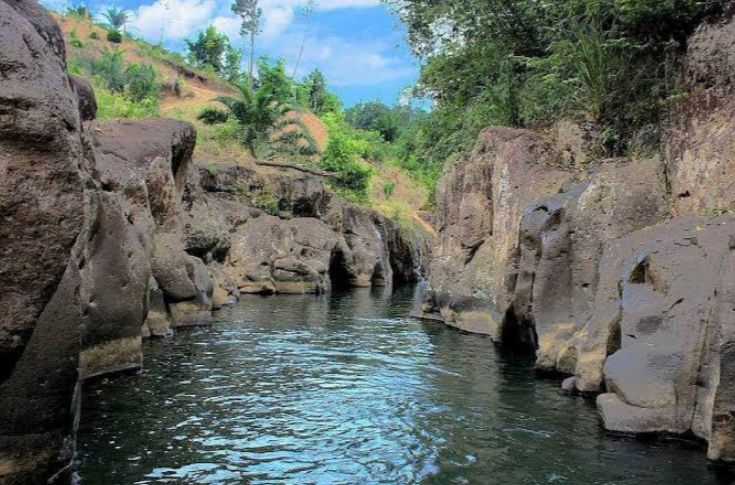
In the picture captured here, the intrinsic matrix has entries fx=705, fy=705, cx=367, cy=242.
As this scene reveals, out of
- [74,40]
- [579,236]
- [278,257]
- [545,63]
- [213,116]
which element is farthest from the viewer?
[74,40]

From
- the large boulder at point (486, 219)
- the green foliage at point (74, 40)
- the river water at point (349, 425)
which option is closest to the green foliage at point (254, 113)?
the large boulder at point (486, 219)

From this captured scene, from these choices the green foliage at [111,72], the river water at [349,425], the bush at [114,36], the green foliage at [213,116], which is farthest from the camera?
the bush at [114,36]

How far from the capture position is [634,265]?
9211mm

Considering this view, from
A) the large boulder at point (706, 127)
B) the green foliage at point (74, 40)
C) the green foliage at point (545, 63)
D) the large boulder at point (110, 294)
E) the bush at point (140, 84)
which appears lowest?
the large boulder at point (110, 294)

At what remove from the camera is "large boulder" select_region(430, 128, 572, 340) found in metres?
15.6

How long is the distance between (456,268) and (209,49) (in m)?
56.0

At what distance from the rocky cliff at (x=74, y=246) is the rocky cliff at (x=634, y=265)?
587cm

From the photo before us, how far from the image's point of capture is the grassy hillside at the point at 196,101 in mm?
41688

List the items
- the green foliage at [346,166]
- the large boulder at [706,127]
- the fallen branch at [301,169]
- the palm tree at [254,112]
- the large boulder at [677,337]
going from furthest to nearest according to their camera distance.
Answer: the green foliage at [346,166] → the palm tree at [254,112] → the fallen branch at [301,169] → the large boulder at [706,127] → the large boulder at [677,337]

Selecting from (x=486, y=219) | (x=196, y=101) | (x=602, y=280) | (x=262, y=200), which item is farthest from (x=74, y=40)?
(x=602, y=280)

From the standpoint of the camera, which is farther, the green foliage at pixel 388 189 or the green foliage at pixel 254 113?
the green foliage at pixel 388 189

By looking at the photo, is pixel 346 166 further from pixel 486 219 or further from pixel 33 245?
pixel 33 245

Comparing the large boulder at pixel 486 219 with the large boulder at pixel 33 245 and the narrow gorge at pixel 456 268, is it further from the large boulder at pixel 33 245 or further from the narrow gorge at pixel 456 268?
the large boulder at pixel 33 245

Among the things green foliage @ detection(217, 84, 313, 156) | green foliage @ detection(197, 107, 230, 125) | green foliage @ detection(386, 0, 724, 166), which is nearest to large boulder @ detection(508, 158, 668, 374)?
green foliage @ detection(386, 0, 724, 166)
